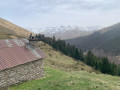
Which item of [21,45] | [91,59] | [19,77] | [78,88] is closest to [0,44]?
[21,45]

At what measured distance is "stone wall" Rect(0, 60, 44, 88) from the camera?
1612 centimetres

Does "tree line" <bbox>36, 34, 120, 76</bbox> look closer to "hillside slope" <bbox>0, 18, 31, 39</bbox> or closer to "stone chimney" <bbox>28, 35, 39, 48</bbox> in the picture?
"hillside slope" <bbox>0, 18, 31, 39</bbox>

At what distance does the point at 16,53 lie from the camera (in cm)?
1938

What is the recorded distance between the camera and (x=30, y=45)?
2322cm

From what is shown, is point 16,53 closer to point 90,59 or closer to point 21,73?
point 21,73

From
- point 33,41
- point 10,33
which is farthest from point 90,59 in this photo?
point 10,33

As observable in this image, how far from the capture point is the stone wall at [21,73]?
635 inches

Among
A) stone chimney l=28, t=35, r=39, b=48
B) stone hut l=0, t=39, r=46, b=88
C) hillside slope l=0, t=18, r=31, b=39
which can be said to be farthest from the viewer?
hillside slope l=0, t=18, r=31, b=39

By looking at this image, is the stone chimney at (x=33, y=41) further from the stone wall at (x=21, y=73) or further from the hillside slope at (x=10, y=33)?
the hillside slope at (x=10, y=33)

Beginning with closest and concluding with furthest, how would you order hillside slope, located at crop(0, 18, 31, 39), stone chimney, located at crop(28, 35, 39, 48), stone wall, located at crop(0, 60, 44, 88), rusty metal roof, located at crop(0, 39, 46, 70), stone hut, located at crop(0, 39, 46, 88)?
stone wall, located at crop(0, 60, 44, 88) < stone hut, located at crop(0, 39, 46, 88) < rusty metal roof, located at crop(0, 39, 46, 70) < stone chimney, located at crop(28, 35, 39, 48) < hillside slope, located at crop(0, 18, 31, 39)

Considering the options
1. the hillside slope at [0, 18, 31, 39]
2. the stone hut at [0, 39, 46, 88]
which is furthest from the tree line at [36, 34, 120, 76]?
the stone hut at [0, 39, 46, 88]

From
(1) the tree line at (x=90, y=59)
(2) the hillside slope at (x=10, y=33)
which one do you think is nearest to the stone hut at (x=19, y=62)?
(1) the tree line at (x=90, y=59)

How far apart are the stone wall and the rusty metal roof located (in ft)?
2.01

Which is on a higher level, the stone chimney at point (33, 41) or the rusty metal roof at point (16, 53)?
the stone chimney at point (33, 41)
